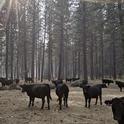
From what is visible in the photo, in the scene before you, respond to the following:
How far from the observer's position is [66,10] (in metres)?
48.3

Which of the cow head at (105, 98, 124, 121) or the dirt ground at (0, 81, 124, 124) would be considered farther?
the dirt ground at (0, 81, 124, 124)

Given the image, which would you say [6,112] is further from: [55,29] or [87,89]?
[55,29]

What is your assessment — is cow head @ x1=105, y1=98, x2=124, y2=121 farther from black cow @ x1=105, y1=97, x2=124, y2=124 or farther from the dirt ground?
the dirt ground

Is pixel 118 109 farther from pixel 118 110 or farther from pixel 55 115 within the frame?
pixel 55 115

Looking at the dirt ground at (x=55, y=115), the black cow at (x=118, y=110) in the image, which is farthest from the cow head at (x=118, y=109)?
the dirt ground at (x=55, y=115)

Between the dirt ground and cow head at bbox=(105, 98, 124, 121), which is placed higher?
cow head at bbox=(105, 98, 124, 121)

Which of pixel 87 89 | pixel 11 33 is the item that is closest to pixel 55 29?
pixel 11 33

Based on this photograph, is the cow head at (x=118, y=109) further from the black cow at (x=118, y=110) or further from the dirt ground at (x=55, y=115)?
the dirt ground at (x=55, y=115)

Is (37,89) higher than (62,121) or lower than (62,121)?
higher

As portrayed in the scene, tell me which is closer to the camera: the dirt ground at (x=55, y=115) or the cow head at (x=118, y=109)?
the cow head at (x=118, y=109)

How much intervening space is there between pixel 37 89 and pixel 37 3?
3643 cm

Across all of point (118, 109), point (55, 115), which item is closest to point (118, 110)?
point (118, 109)

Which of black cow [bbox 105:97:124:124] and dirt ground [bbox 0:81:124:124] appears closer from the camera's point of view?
black cow [bbox 105:97:124:124]

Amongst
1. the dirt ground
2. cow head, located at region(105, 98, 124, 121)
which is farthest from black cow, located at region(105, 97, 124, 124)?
the dirt ground
